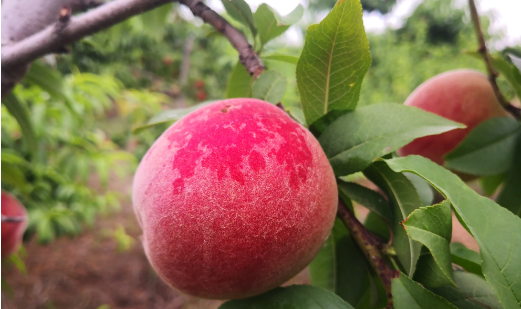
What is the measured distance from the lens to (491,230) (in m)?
0.32

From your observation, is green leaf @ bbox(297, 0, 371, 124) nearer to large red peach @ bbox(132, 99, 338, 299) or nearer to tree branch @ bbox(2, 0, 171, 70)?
large red peach @ bbox(132, 99, 338, 299)

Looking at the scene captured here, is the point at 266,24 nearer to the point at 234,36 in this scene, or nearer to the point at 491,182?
the point at 234,36

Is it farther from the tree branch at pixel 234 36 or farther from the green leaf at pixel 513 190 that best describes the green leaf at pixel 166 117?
the green leaf at pixel 513 190

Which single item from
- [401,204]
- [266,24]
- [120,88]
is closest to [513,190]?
[401,204]

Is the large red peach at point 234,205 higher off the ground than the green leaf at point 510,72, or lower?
lower

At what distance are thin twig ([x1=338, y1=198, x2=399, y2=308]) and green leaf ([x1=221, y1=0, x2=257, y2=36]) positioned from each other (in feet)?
1.07

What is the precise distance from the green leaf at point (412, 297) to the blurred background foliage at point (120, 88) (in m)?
0.30

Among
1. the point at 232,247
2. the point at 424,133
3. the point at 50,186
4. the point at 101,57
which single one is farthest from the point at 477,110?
the point at 101,57

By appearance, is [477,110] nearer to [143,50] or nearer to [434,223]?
[434,223]

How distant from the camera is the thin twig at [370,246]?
41 cm

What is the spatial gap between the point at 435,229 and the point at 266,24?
1.32 feet

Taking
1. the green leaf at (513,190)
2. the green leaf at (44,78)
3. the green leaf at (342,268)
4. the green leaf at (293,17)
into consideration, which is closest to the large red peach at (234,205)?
the green leaf at (342,268)

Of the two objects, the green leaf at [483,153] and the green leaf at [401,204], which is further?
the green leaf at [483,153]

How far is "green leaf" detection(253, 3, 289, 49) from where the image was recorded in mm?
545
